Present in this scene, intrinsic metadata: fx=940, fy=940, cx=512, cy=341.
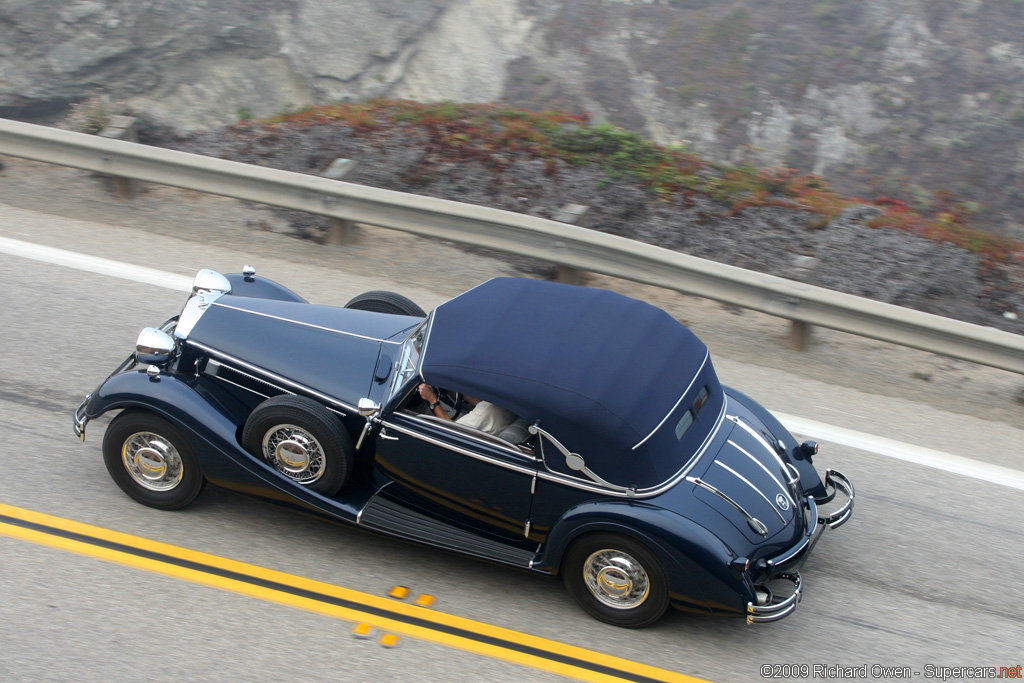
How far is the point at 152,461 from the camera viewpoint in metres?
5.46

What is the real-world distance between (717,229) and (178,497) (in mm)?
6037

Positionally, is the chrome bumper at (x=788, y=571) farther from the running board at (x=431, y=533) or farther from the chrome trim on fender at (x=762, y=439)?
the running board at (x=431, y=533)

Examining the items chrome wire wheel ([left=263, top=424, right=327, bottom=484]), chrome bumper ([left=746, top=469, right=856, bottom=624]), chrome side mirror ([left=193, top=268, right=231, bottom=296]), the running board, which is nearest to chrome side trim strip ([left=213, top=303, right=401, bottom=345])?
chrome side mirror ([left=193, top=268, right=231, bottom=296])

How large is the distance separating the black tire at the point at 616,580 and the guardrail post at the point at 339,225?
481 cm

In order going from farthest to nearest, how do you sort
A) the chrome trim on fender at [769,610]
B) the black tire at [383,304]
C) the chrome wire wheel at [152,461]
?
the black tire at [383,304] < the chrome wire wheel at [152,461] < the chrome trim on fender at [769,610]

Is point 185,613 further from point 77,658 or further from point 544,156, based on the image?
point 544,156

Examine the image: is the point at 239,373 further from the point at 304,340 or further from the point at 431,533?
the point at 431,533

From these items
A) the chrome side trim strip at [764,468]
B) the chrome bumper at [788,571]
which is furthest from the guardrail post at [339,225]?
the chrome bumper at [788,571]

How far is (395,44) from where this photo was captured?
18578mm

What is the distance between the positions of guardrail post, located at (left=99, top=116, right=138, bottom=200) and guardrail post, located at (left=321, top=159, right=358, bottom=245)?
1.97 meters

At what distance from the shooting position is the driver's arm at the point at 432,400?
5.25 metres

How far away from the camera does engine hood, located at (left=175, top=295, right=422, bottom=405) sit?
217 inches

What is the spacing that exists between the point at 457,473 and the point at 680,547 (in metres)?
1.26

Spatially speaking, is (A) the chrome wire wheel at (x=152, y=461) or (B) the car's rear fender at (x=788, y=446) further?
(B) the car's rear fender at (x=788, y=446)
